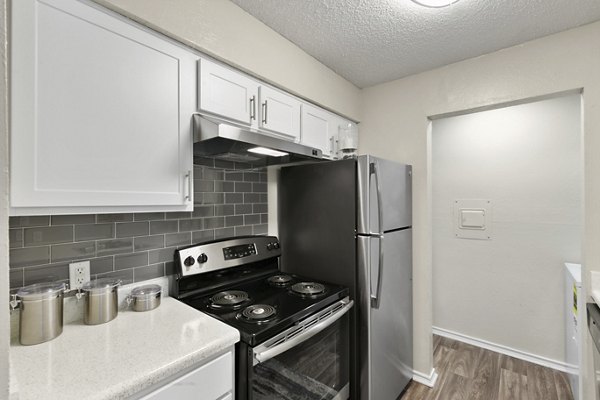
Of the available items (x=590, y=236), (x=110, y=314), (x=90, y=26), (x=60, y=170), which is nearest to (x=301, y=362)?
(x=110, y=314)

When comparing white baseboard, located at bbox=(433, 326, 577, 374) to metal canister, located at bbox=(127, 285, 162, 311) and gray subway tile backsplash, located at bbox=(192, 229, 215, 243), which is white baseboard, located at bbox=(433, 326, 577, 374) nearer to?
gray subway tile backsplash, located at bbox=(192, 229, 215, 243)

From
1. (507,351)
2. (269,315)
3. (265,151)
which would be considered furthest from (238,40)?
(507,351)

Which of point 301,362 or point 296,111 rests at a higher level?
point 296,111

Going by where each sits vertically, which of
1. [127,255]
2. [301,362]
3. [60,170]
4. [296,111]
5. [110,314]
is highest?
[296,111]

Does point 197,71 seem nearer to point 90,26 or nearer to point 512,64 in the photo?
point 90,26

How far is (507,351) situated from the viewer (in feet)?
8.68

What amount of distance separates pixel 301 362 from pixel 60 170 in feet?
4.19

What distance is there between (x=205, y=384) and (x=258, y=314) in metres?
0.34

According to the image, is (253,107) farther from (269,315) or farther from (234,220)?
(269,315)

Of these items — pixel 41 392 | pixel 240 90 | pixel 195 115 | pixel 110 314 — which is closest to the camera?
pixel 41 392

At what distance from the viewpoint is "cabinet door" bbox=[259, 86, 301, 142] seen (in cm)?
166

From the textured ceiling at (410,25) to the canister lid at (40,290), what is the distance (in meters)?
1.56

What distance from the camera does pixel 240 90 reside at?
5.06 feet

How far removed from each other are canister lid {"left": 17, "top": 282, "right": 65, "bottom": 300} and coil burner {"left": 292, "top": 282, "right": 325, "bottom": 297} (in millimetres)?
1064
